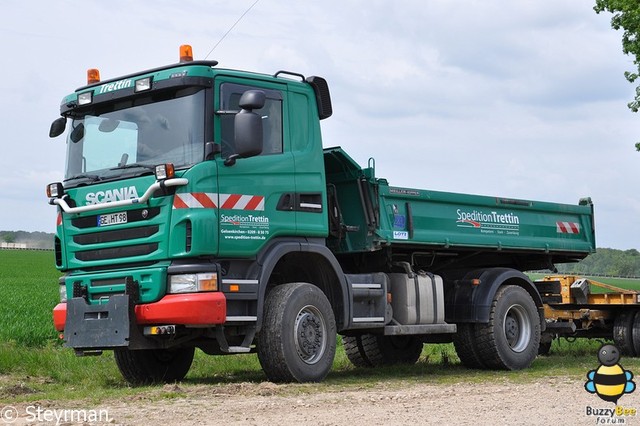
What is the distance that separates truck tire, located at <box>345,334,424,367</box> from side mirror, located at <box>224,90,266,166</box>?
5.30m

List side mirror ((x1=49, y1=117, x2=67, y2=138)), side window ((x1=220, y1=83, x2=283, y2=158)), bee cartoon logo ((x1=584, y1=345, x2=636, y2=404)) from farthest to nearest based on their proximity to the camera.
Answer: side mirror ((x1=49, y1=117, x2=67, y2=138))
side window ((x1=220, y1=83, x2=283, y2=158))
bee cartoon logo ((x1=584, y1=345, x2=636, y2=404))

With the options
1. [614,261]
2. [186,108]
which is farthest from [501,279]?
[614,261]

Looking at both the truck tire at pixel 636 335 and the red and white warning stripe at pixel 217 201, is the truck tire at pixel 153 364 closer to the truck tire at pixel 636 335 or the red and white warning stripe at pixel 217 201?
the red and white warning stripe at pixel 217 201

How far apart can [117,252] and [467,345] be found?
5.24m

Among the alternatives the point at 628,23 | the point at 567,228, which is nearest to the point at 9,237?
the point at 628,23

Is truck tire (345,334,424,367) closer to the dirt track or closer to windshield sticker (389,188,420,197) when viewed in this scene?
windshield sticker (389,188,420,197)

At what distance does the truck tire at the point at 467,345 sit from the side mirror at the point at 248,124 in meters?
4.87

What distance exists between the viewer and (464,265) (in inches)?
551

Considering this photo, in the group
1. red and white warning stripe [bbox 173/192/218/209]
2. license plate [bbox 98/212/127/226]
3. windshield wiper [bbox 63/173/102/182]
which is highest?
windshield wiper [bbox 63/173/102/182]

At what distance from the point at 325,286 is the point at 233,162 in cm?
219

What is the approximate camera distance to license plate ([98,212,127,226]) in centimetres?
1005

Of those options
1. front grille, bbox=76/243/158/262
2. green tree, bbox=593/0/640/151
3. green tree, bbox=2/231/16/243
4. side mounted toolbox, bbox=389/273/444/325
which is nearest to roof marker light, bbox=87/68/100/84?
front grille, bbox=76/243/158/262

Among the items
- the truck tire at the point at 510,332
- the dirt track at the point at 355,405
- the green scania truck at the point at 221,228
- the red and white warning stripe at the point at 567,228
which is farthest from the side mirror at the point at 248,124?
the red and white warning stripe at the point at 567,228

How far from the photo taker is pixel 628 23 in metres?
24.6
